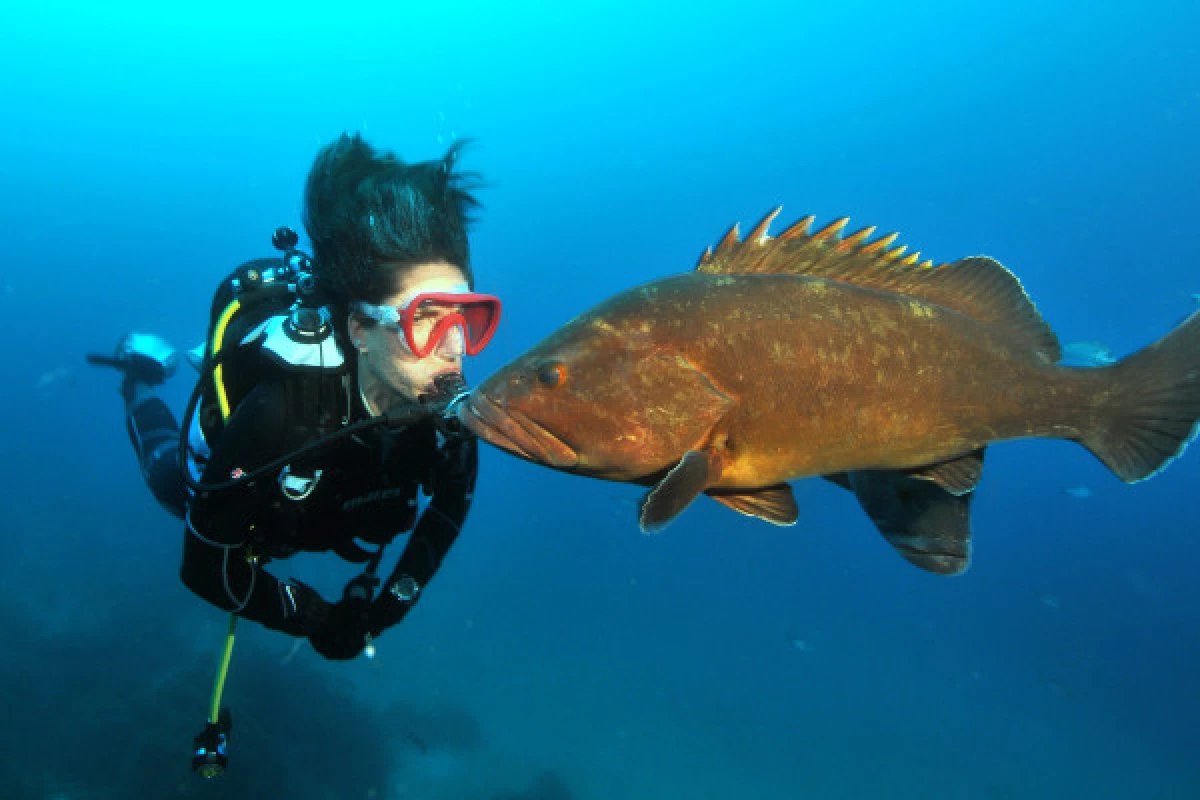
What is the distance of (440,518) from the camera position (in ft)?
14.9

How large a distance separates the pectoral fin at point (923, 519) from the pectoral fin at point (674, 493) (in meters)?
1.20

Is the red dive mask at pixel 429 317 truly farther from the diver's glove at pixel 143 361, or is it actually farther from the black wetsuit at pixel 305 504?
the diver's glove at pixel 143 361

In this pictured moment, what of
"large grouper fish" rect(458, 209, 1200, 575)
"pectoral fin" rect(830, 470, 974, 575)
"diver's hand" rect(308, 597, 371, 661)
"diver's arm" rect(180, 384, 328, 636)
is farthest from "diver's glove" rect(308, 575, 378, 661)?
"pectoral fin" rect(830, 470, 974, 575)

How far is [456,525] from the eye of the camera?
179 inches

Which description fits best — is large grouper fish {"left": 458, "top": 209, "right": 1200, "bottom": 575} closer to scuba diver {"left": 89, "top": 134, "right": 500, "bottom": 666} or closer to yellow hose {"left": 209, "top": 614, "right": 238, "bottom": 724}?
scuba diver {"left": 89, "top": 134, "right": 500, "bottom": 666}

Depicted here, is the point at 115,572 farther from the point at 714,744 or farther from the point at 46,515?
the point at 714,744

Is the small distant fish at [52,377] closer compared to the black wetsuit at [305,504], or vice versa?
the black wetsuit at [305,504]

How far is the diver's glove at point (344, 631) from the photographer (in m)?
3.75

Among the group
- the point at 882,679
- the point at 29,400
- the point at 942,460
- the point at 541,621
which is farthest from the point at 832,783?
the point at 29,400

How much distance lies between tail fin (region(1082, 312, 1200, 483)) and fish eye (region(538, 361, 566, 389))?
6.55 feet

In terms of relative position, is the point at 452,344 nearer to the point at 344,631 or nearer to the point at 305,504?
the point at 305,504

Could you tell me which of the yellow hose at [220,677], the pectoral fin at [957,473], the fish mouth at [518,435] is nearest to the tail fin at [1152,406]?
the pectoral fin at [957,473]

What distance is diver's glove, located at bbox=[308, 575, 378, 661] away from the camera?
3754mm

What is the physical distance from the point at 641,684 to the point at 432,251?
23.3 meters
